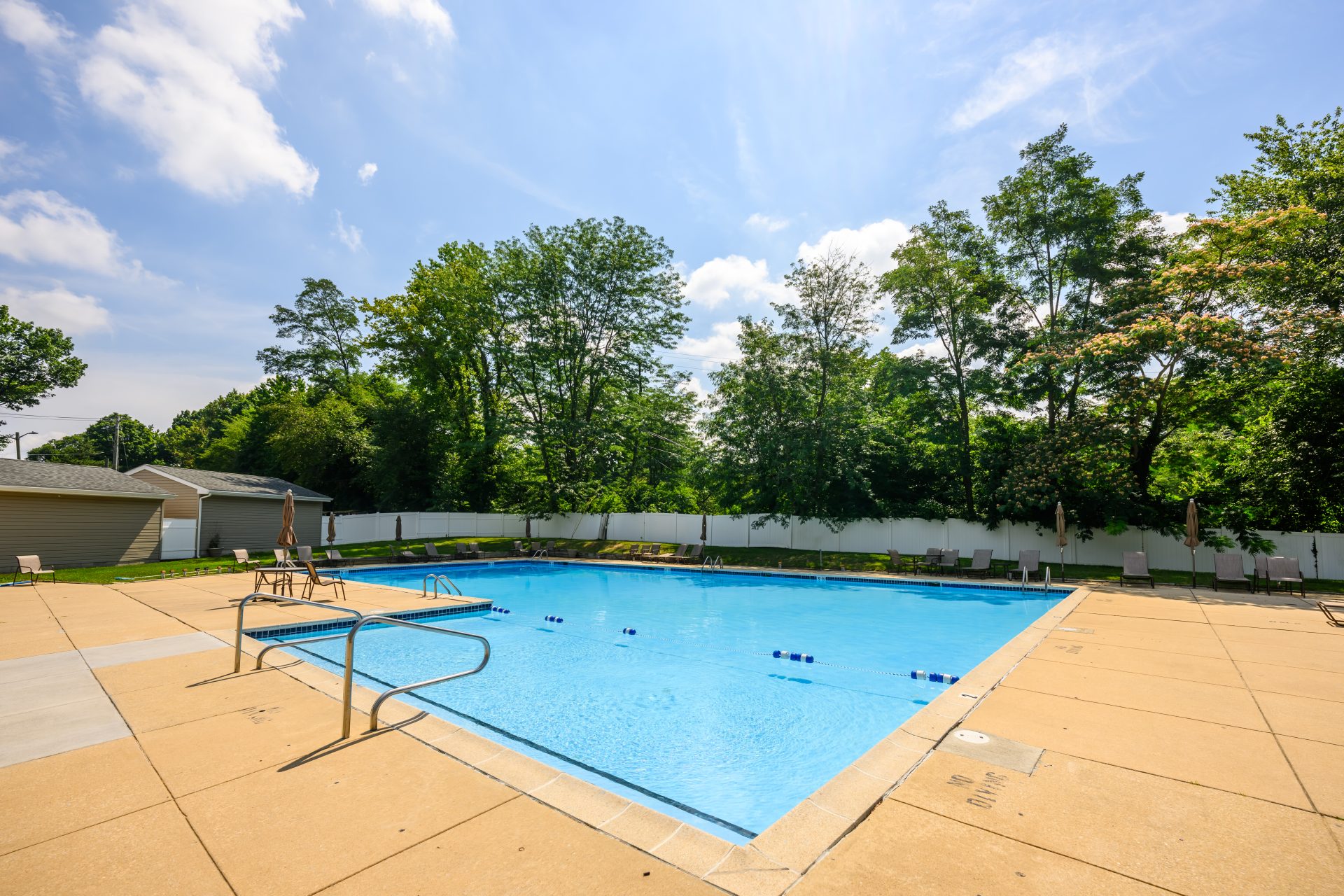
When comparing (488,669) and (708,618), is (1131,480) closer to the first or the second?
(708,618)

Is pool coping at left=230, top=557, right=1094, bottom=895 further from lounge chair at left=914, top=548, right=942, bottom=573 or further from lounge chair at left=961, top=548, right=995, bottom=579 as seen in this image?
lounge chair at left=914, top=548, right=942, bottom=573

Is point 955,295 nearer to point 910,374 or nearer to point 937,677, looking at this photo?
point 910,374

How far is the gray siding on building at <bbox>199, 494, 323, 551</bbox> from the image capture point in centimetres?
2138

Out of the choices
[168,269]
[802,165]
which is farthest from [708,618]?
[168,269]

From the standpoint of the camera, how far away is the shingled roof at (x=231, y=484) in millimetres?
21609

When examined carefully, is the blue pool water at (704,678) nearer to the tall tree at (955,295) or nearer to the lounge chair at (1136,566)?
the lounge chair at (1136,566)

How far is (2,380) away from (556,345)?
28.6 metres

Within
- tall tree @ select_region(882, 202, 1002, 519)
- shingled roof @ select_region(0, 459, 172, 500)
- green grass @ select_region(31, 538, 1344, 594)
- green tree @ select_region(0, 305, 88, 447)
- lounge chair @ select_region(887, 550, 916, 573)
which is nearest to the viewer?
green grass @ select_region(31, 538, 1344, 594)

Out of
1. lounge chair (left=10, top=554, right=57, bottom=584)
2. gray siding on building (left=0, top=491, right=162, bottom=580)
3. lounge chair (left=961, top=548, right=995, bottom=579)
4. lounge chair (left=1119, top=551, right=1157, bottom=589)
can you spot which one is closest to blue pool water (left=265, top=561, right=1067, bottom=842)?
lounge chair (left=1119, top=551, right=1157, bottom=589)

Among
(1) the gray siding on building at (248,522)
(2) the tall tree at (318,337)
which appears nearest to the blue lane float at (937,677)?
(1) the gray siding on building at (248,522)

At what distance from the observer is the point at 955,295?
21234mm

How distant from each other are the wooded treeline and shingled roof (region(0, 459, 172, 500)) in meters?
10.9

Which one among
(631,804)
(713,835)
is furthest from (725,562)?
(631,804)

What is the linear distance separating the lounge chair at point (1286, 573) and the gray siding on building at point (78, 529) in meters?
31.1
